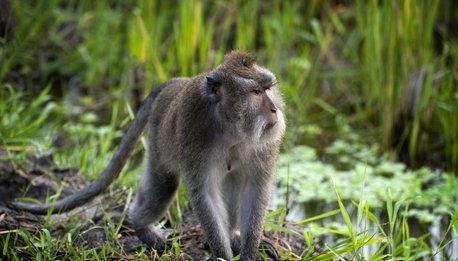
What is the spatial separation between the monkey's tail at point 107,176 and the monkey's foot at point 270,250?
117 cm

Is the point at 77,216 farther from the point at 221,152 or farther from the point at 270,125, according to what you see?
the point at 270,125

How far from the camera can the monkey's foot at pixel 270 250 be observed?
4.80 metres

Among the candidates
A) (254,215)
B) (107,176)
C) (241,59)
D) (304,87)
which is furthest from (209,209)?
(304,87)

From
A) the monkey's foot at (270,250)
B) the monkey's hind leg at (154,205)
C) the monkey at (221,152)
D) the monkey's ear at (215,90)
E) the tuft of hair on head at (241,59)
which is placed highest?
the tuft of hair on head at (241,59)

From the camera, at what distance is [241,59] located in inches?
167

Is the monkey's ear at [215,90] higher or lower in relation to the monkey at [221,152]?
higher

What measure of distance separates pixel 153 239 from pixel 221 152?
101 centimetres

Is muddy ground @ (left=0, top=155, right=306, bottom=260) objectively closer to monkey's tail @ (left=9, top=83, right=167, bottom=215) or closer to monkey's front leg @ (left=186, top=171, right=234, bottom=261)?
monkey's tail @ (left=9, top=83, right=167, bottom=215)

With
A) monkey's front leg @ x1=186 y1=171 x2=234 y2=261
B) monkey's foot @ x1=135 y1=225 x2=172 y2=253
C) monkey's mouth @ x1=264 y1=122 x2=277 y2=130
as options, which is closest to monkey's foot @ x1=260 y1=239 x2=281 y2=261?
monkey's front leg @ x1=186 y1=171 x2=234 y2=261

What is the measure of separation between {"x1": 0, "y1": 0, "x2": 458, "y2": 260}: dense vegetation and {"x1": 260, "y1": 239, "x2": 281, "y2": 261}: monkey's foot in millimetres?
81

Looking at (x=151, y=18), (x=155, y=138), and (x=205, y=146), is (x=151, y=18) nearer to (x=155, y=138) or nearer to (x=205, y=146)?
(x=155, y=138)

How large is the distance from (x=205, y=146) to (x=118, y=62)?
520 cm

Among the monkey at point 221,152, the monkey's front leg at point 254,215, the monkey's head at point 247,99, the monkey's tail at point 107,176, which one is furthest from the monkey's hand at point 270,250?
the monkey's tail at point 107,176

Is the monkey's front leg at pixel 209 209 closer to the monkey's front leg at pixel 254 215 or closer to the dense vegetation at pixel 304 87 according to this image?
the monkey's front leg at pixel 254 215
